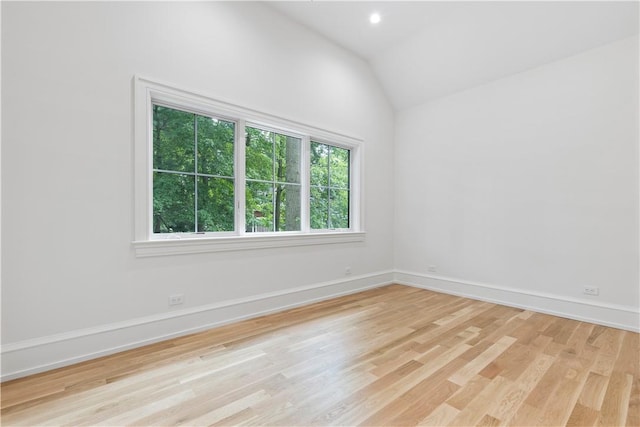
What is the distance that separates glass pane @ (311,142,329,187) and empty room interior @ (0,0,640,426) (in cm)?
3

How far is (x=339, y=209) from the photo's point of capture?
14.3ft

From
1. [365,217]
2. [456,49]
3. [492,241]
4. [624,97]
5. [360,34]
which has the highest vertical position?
[360,34]

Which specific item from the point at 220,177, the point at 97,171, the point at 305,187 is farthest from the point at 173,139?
the point at 305,187

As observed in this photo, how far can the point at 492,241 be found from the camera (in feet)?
12.9

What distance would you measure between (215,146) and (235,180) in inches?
15.6

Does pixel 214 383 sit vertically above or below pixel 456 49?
below

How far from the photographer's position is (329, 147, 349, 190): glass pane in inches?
168

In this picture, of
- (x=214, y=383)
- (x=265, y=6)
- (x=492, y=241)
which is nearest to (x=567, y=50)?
(x=492, y=241)

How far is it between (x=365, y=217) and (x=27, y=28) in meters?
3.91

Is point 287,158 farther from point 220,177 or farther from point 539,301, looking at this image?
point 539,301

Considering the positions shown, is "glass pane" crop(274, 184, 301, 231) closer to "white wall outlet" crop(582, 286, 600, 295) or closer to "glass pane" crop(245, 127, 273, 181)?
"glass pane" crop(245, 127, 273, 181)

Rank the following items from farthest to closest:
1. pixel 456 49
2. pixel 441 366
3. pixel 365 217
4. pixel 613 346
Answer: pixel 365 217
pixel 456 49
pixel 613 346
pixel 441 366

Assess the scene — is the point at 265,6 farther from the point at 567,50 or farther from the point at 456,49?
the point at 567,50

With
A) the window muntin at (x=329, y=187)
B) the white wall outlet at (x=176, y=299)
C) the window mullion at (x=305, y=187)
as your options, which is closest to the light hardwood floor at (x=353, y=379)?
the white wall outlet at (x=176, y=299)
